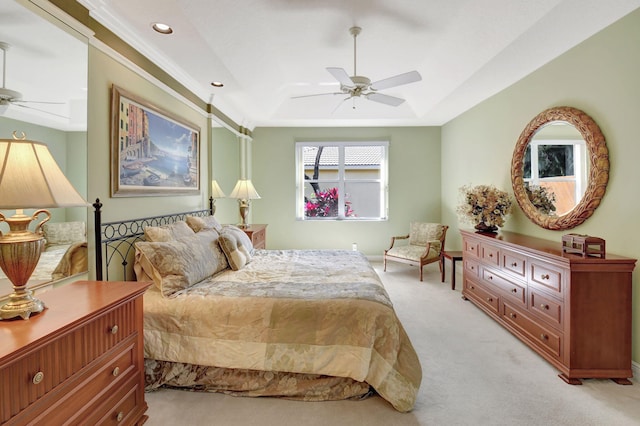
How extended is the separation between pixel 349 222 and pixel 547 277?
402 cm

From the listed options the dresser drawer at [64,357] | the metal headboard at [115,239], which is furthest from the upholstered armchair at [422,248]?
the dresser drawer at [64,357]

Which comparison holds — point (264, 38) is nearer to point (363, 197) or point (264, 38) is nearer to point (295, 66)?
point (295, 66)

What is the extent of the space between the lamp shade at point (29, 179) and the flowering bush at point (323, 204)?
17.5 ft

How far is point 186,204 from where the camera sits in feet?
12.5

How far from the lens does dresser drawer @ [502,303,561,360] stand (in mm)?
2525

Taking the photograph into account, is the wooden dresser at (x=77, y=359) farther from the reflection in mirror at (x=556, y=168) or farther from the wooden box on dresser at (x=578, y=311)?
the reflection in mirror at (x=556, y=168)

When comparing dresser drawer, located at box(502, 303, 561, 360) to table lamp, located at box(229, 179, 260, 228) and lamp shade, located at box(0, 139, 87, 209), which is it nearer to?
lamp shade, located at box(0, 139, 87, 209)

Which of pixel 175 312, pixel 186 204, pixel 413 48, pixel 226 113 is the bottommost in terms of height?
pixel 175 312

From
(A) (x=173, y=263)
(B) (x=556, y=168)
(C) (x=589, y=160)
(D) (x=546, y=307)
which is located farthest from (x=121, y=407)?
(B) (x=556, y=168)

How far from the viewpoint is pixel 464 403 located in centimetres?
212

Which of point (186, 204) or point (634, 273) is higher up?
point (186, 204)

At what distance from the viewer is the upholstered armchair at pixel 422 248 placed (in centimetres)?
501

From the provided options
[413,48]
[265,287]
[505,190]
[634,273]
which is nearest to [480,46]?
[413,48]

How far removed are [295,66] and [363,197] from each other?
10.4 ft
